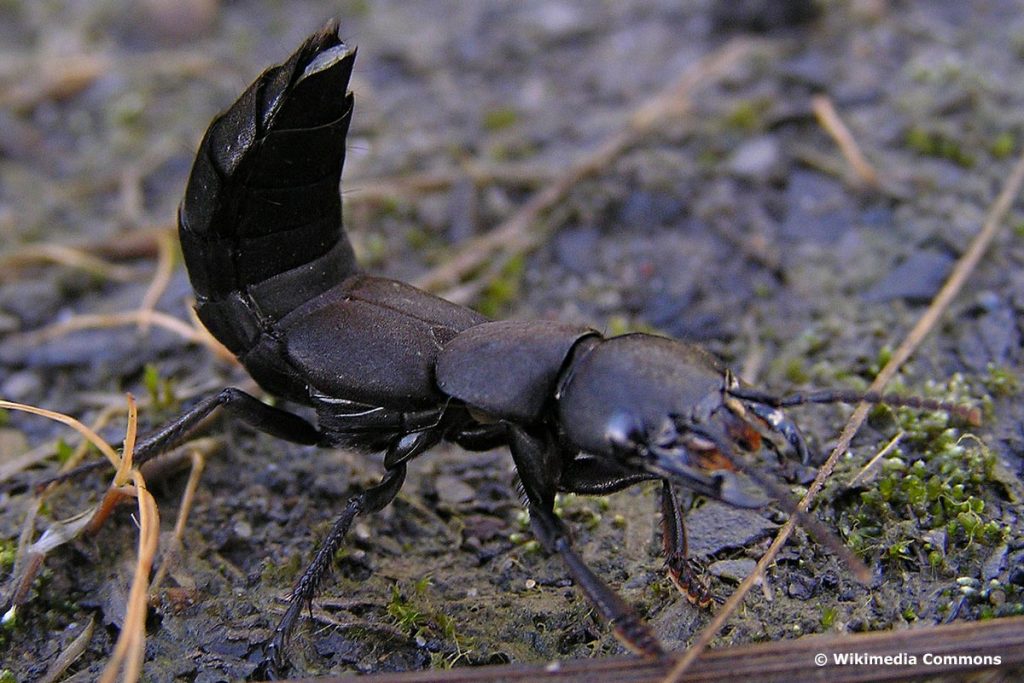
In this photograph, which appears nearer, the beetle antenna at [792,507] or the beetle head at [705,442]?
the beetle antenna at [792,507]

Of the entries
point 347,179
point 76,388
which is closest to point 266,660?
point 76,388

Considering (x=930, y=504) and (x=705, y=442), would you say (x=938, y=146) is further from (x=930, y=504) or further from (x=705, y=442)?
(x=705, y=442)

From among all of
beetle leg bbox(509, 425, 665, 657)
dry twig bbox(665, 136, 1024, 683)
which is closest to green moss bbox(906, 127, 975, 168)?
dry twig bbox(665, 136, 1024, 683)

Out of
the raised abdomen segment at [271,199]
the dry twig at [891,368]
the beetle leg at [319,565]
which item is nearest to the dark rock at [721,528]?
the dry twig at [891,368]

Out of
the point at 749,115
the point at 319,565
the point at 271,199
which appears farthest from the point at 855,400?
the point at 749,115

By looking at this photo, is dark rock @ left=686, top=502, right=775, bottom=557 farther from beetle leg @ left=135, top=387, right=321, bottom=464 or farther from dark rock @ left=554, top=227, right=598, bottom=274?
dark rock @ left=554, top=227, right=598, bottom=274

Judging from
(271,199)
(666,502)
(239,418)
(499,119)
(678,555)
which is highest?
(271,199)

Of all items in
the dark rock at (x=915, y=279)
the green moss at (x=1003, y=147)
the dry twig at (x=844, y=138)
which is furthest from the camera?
the dry twig at (x=844, y=138)

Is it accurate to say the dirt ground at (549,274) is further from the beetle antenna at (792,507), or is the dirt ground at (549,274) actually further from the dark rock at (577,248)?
the beetle antenna at (792,507)

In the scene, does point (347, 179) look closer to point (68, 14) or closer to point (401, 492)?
point (401, 492)
